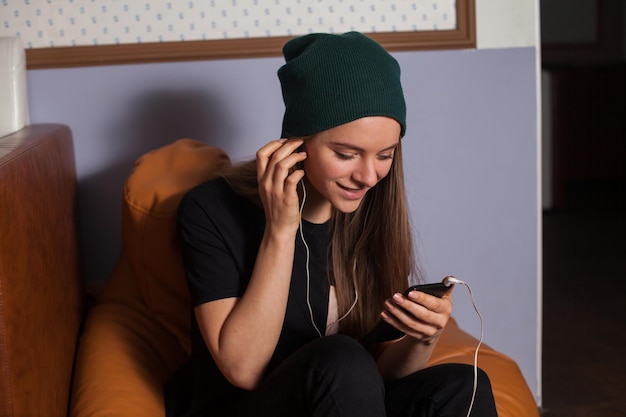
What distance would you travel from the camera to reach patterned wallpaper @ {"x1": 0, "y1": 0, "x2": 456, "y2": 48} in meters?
1.88

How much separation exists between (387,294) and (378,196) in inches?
7.7

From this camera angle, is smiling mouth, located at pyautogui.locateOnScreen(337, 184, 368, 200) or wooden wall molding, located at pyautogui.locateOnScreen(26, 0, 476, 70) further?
wooden wall molding, located at pyautogui.locateOnScreen(26, 0, 476, 70)

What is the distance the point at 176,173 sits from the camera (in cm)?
169

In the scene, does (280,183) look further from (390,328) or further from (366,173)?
(390,328)

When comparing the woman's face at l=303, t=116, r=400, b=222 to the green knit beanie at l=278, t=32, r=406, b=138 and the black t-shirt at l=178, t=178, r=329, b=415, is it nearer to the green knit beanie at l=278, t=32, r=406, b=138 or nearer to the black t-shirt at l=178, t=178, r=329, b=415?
the green knit beanie at l=278, t=32, r=406, b=138

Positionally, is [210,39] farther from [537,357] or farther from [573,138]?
[573,138]

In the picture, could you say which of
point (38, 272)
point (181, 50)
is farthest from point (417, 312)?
point (181, 50)

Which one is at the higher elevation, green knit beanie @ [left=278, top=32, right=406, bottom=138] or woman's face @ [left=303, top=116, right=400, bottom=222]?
green knit beanie @ [left=278, top=32, right=406, bottom=138]

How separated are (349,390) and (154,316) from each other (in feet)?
2.22

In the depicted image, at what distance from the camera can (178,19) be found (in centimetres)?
190

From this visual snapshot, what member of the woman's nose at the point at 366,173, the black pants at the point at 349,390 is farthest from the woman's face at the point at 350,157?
the black pants at the point at 349,390

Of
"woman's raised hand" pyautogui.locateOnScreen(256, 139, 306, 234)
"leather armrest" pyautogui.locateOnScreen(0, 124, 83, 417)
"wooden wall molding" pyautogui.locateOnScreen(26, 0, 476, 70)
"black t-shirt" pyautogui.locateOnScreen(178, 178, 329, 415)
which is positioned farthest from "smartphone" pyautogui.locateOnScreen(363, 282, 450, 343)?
"wooden wall molding" pyautogui.locateOnScreen(26, 0, 476, 70)

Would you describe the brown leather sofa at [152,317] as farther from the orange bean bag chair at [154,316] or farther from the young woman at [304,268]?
the young woman at [304,268]

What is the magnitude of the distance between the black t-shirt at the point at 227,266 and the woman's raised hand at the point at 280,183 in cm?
10
